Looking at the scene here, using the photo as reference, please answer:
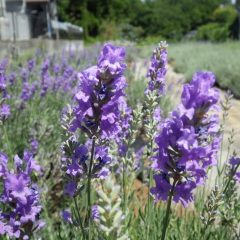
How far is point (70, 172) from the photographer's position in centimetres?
185

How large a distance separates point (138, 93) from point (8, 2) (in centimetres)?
2025

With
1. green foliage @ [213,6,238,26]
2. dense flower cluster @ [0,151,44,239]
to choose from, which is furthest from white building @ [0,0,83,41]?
green foliage @ [213,6,238,26]

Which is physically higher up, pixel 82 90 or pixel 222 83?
pixel 82 90

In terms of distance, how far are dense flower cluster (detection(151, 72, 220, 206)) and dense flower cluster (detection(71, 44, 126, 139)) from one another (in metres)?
0.25

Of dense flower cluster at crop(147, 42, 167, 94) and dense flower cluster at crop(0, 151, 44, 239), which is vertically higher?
dense flower cluster at crop(147, 42, 167, 94)

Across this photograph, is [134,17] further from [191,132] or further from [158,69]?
[191,132]

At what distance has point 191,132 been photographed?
133cm

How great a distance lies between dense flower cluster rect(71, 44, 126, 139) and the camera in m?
1.58

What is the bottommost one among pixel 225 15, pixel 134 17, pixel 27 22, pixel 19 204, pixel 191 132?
pixel 225 15

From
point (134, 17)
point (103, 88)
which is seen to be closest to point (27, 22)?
point (103, 88)

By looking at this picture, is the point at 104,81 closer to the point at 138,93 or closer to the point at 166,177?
the point at 166,177

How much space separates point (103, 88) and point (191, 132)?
40 cm

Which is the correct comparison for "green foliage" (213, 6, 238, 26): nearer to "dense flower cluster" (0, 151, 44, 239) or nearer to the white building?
the white building

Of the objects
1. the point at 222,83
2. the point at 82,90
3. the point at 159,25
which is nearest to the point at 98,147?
the point at 82,90
